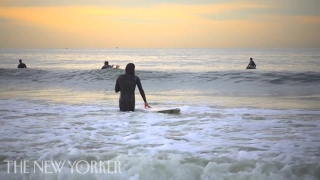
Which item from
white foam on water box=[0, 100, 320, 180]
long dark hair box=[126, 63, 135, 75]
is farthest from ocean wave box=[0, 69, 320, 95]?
white foam on water box=[0, 100, 320, 180]

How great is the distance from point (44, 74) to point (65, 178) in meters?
27.7

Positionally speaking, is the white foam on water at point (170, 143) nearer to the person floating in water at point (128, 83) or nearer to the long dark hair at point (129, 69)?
the person floating in water at point (128, 83)

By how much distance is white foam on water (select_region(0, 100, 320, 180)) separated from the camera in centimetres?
513

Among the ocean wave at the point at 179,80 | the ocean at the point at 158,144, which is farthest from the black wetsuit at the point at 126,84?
the ocean wave at the point at 179,80

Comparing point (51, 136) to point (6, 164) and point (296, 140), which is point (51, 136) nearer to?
point (6, 164)

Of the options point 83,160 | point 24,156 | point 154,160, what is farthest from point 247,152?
point 24,156

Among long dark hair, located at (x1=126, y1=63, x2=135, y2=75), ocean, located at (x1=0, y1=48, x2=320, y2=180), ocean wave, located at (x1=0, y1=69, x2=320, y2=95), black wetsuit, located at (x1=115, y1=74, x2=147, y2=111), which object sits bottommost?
ocean wave, located at (x1=0, y1=69, x2=320, y2=95)

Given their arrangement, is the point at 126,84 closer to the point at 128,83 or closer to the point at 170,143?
the point at 128,83

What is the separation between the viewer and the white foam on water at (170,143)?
513 cm

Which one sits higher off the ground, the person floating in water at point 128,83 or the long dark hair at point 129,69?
the long dark hair at point 129,69

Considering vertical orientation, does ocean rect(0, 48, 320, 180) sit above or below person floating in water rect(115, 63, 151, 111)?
below

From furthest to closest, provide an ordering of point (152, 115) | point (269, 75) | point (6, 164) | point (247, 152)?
point (269, 75) → point (152, 115) → point (247, 152) → point (6, 164)

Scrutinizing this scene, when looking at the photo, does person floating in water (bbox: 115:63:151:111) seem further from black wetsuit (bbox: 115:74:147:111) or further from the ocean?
the ocean

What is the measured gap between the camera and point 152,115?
959 cm
